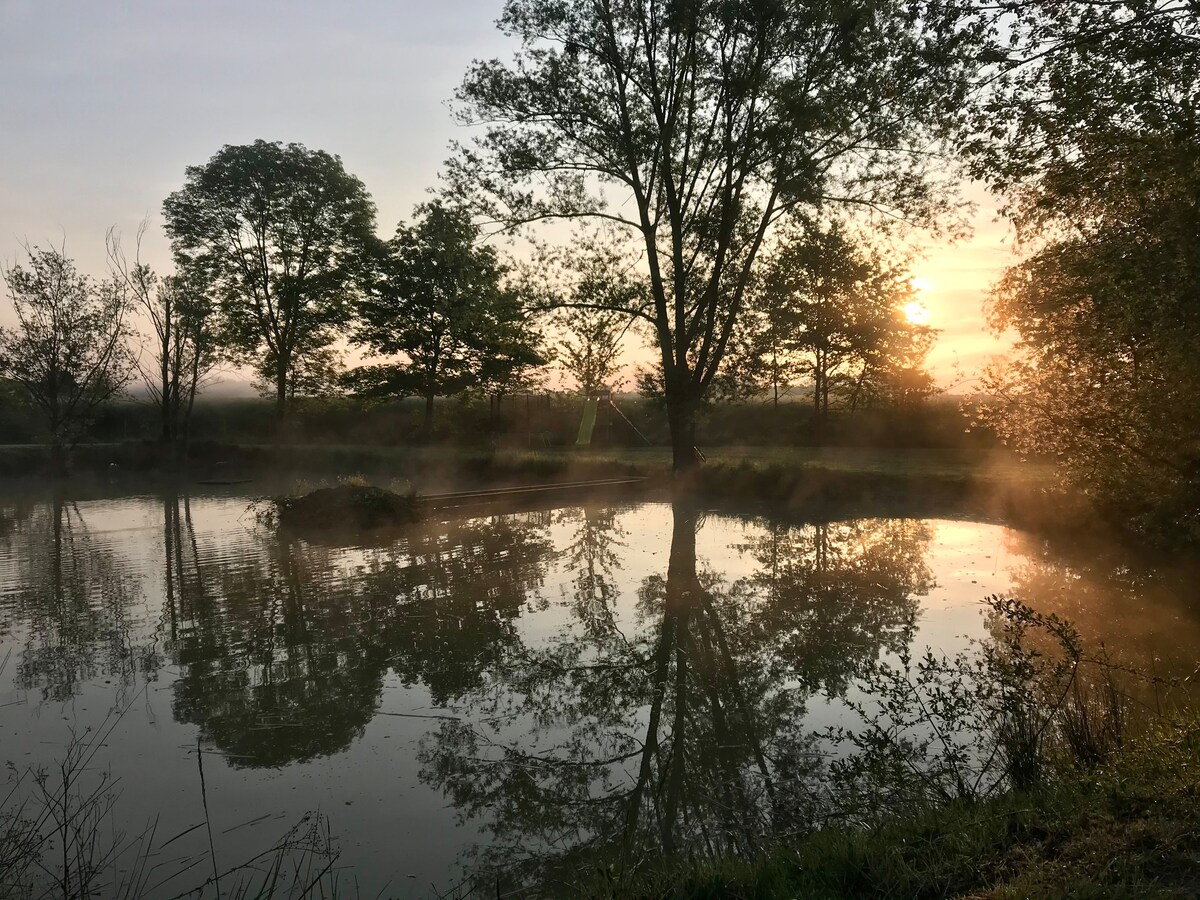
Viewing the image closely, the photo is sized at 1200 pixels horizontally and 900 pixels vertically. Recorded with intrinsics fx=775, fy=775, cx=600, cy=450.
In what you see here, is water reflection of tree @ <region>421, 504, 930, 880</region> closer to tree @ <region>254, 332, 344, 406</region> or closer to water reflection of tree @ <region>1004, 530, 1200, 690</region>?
water reflection of tree @ <region>1004, 530, 1200, 690</region>

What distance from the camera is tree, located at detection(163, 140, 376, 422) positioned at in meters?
29.4

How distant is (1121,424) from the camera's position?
1027 centimetres

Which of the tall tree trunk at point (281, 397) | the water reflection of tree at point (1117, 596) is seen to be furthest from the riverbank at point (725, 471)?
the water reflection of tree at point (1117, 596)

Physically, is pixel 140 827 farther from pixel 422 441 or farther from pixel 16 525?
pixel 422 441

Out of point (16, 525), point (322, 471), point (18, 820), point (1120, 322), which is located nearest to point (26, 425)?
point (322, 471)

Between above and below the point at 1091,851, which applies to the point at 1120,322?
above

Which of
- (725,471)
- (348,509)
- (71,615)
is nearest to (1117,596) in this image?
(725,471)

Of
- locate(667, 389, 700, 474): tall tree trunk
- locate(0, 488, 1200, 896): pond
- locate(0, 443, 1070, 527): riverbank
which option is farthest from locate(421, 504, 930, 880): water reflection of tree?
locate(667, 389, 700, 474): tall tree trunk

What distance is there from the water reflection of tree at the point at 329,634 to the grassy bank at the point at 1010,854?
10.1 ft

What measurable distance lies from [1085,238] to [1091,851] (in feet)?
28.3

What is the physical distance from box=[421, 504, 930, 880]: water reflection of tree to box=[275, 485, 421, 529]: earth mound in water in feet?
25.2

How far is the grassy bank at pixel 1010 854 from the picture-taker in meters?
2.90

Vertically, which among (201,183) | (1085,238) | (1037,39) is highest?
(201,183)

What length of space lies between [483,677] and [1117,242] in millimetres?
7603
